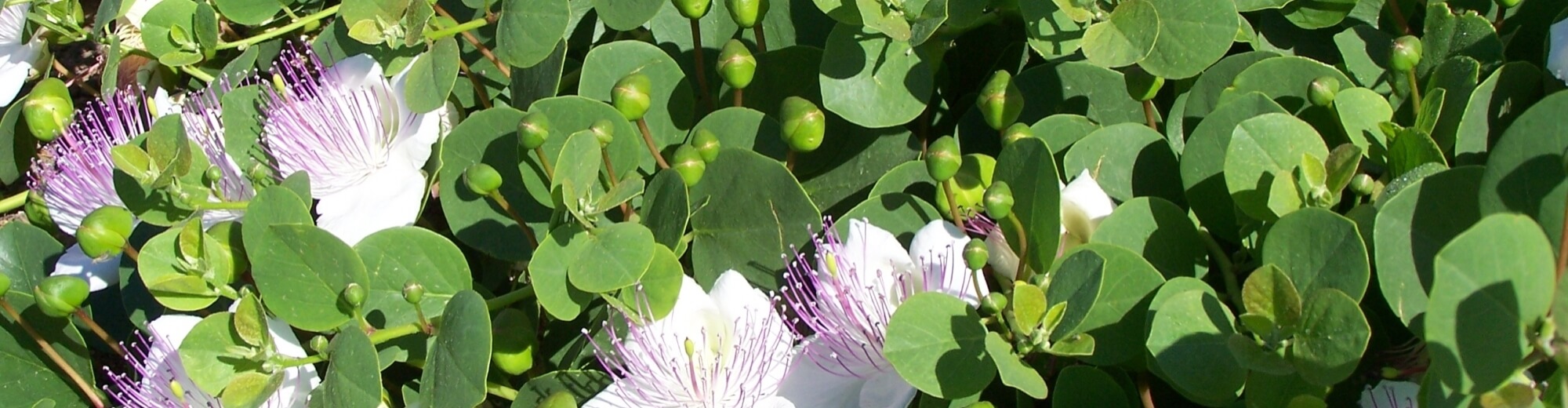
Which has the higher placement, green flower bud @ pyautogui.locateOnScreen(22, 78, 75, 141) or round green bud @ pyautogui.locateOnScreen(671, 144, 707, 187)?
green flower bud @ pyautogui.locateOnScreen(22, 78, 75, 141)

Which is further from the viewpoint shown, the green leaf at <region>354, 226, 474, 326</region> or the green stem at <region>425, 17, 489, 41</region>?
the green stem at <region>425, 17, 489, 41</region>

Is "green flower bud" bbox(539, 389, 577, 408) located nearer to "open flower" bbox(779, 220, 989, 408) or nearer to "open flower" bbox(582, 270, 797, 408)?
"open flower" bbox(582, 270, 797, 408)

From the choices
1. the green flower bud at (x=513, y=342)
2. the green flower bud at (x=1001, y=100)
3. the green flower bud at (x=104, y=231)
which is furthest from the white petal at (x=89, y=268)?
the green flower bud at (x=1001, y=100)

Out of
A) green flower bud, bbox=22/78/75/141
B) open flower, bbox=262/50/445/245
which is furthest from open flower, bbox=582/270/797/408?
green flower bud, bbox=22/78/75/141

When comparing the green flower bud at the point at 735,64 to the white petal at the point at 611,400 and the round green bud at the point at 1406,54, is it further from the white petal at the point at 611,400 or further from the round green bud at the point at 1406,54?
the round green bud at the point at 1406,54

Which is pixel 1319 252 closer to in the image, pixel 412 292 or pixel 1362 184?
pixel 1362 184
